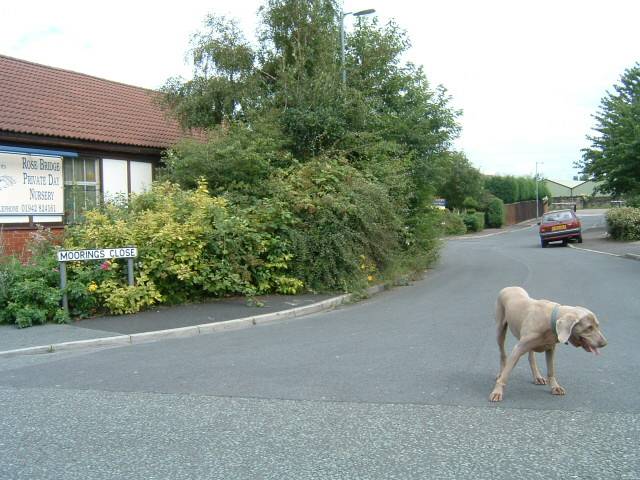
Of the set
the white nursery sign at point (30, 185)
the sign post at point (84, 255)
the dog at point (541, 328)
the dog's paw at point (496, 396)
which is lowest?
the dog's paw at point (496, 396)

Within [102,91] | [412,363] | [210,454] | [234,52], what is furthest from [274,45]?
[210,454]

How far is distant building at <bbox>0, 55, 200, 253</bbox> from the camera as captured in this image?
1412 cm

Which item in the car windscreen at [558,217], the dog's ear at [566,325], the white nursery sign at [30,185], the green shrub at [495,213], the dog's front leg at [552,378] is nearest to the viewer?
the dog's ear at [566,325]

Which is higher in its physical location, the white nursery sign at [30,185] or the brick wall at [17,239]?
the white nursery sign at [30,185]

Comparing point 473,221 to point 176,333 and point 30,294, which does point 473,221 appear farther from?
point 30,294

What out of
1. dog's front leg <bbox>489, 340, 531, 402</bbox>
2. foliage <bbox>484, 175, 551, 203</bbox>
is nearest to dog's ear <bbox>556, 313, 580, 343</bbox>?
dog's front leg <bbox>489, 340, 531, 402</bbox>

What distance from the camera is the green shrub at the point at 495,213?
5306 cm

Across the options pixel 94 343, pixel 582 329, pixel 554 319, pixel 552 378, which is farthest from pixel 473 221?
pixel 582 329

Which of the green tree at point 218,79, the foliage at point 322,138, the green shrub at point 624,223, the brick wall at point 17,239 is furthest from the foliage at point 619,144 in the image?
the brick wall at point 17,239

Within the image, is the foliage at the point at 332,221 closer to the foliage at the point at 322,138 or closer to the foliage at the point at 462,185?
the foliage at the point at 322,138

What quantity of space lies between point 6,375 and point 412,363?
4.82 m

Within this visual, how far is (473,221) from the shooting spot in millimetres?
48875

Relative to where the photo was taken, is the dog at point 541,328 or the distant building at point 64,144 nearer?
the dog at point 541,328

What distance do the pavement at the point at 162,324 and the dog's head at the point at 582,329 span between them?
6.15 m
